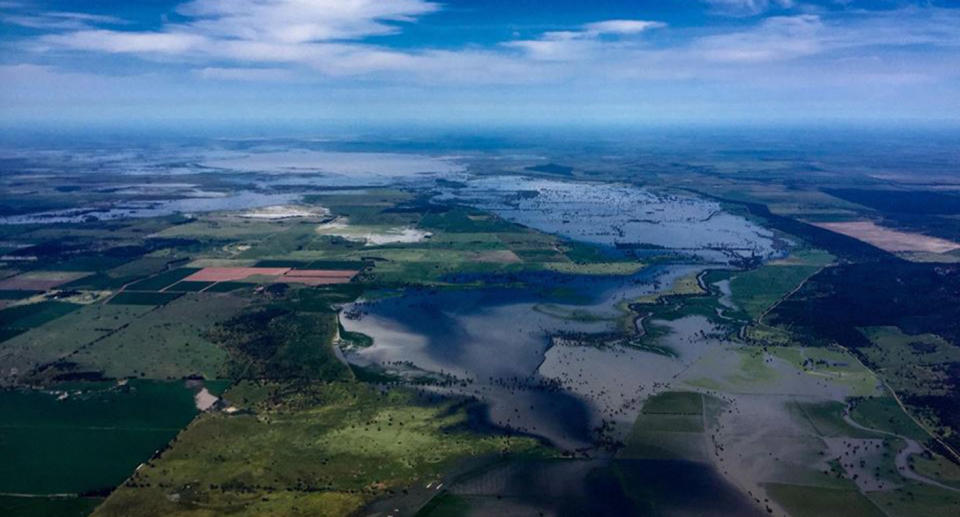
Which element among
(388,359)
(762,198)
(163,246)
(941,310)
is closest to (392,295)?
(388,359)

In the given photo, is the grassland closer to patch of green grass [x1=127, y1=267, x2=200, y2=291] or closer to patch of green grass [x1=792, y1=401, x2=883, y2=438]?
patch of green grass [x1=792, y1=401, x2=883, y2=438]

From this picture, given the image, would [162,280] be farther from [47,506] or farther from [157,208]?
[157,208]

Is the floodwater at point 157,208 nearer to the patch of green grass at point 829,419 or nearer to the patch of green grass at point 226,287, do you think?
the patch of green grass at point 226,287

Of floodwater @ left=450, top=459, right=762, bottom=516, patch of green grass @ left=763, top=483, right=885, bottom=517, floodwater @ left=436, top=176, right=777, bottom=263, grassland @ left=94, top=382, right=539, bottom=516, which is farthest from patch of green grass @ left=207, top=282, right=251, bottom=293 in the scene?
patch of green grass @ left=763, top=483, right=885, bottom=517

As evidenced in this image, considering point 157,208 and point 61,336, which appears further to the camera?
point 157,208

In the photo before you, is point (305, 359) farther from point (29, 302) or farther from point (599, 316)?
point (29, 302)

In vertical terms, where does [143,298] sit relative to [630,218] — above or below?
below

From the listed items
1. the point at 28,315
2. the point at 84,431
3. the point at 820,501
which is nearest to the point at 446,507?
the point at 820,501
